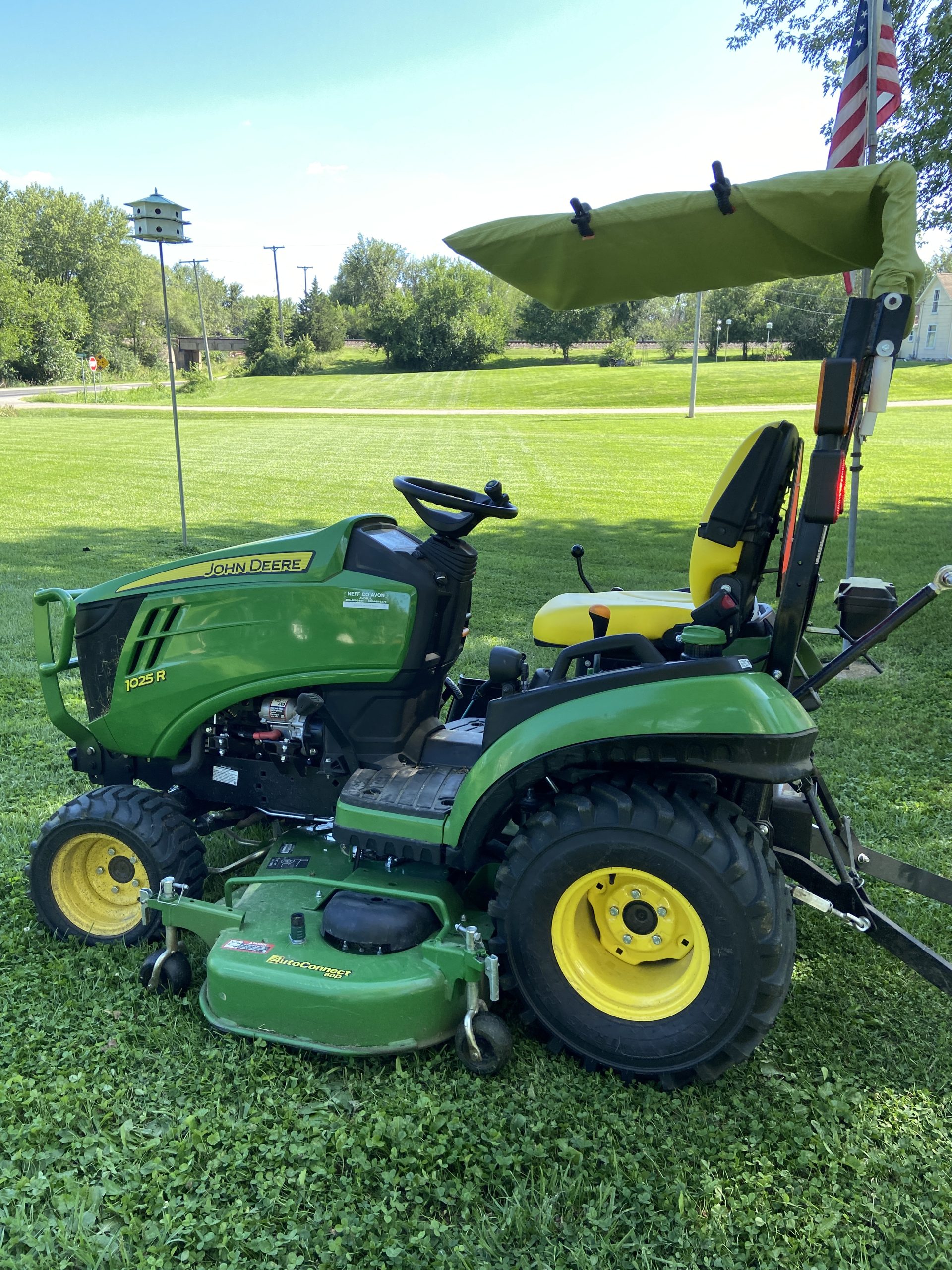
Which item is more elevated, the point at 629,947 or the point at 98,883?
the point at 629,947

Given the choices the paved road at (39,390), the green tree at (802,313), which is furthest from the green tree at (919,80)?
the green tree at (802,313)

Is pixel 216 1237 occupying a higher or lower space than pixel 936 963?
lower

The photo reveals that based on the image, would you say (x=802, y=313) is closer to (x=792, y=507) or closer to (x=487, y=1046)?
(x=792, y=507)

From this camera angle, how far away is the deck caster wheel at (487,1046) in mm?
2391

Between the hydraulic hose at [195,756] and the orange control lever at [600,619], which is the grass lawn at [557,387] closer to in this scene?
Result: the orange control lever at [600,619]

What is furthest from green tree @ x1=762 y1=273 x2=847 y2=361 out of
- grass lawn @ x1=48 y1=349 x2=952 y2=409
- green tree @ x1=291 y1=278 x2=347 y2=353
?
green tree @ x1=291 y1=278 x2=347 y2=353

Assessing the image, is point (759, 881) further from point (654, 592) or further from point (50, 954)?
point (50, 954)

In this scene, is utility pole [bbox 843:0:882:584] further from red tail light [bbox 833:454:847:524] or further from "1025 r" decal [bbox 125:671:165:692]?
"1025 r" decal [bbox 125:671:165:692]

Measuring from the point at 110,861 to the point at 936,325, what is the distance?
80431 mm

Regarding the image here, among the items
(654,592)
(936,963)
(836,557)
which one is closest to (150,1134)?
(936,963)

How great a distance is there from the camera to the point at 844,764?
449cm

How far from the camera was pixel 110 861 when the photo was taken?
308 cm

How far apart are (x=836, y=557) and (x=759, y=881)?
838 cm

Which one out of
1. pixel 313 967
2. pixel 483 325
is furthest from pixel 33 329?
pixel 313 967
